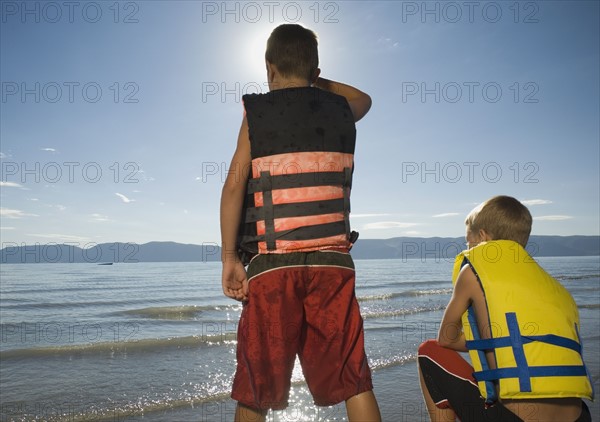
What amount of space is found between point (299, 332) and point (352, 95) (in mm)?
1284

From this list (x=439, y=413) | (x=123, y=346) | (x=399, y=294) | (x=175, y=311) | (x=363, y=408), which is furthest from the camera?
(x=399, y=294)

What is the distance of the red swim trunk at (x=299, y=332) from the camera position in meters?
1.88

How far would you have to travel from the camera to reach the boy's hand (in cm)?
200

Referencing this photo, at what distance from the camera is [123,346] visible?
8.66 meters

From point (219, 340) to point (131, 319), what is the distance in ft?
17.3

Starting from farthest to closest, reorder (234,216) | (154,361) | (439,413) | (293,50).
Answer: (154,361) → (439,413) → (293,50) → (234,216)

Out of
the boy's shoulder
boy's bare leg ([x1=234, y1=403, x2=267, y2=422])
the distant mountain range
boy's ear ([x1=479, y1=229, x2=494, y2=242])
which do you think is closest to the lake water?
boy's ear ([x1=479, y1=229, x2=494, y2=242])

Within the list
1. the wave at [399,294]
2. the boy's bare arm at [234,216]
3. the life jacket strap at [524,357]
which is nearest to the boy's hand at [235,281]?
the boy's bare arm at [234,216]

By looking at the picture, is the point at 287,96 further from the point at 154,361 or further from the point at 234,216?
the point at 154,361

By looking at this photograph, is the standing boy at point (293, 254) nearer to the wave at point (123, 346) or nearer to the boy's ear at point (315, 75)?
the boy's ear at point (315, 75)

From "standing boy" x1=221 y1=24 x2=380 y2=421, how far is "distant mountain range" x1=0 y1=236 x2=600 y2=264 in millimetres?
33590

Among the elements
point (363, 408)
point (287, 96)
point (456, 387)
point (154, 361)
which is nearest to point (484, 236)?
point (456, 387)

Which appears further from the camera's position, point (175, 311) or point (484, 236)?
point (175, 311)

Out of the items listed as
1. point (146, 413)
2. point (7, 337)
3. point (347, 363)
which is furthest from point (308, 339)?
point (7, 337)
